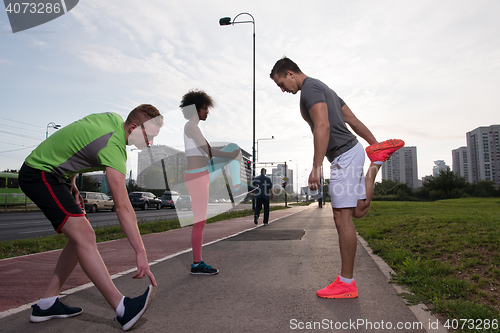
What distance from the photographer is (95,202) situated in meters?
24.5

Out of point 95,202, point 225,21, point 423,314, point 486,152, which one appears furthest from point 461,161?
point 423,314

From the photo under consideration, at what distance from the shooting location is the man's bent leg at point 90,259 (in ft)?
7.09

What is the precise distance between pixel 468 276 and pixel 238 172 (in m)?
2.87

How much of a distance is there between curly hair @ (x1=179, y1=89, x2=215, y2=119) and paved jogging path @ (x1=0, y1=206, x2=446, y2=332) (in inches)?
75.9

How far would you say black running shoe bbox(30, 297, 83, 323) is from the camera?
244cm

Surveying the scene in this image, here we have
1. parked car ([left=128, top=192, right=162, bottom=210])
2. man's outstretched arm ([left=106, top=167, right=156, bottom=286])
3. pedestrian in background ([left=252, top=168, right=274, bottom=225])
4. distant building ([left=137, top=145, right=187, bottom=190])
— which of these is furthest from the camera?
parked car ([left=128, top=192, right=162, bottom=210])

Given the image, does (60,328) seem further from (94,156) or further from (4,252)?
(4,252)

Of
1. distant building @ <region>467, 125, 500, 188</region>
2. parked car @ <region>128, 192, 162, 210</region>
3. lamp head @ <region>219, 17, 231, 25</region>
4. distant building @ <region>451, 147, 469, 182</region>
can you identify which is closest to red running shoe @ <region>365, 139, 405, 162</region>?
lamp head @ <region>219, 17, 231, 25</region>

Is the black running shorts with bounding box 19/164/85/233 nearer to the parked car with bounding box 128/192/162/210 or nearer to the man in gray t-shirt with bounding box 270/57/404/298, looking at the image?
the man in gray t-shirt with bounding box 270/57/404/298

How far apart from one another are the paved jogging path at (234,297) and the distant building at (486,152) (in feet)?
344

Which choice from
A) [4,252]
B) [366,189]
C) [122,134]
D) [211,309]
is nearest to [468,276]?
[366,189]

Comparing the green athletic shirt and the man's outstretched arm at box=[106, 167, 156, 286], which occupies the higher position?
the green athletic shirt

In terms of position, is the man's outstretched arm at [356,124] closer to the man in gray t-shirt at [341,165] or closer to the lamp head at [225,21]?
the man in gray t-shirt at [341,165]

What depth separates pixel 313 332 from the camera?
219 centimetres
